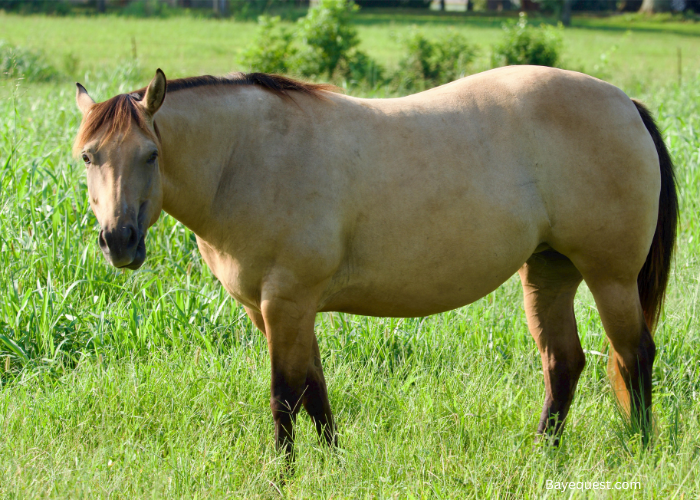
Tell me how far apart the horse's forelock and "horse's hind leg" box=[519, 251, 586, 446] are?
202 centimetres

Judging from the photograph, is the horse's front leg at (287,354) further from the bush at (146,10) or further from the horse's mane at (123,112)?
the bush at (146,10)

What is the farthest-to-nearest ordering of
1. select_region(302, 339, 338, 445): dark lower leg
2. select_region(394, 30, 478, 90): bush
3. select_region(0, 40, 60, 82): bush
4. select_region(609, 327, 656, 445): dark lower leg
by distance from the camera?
select_region(394, 30, 478, 90): bush
select_region(0, 40, 60, 82): bush
select_region(609, 327, 656, 445): dark lower leg
select_region(302, 339, 338, 445): dark lower leg

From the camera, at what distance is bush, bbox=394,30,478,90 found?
1409 cm

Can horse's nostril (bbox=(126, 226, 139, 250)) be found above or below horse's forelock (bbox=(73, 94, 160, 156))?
below

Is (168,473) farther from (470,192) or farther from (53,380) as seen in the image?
(470,192)

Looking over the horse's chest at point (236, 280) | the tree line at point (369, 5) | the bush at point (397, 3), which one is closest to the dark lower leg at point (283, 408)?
the horse's chest at point (236, 280)

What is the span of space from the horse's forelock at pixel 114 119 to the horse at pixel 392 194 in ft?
0.05

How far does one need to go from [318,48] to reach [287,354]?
39.9ft

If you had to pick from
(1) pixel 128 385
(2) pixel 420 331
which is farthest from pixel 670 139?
(1) pixel 128 385

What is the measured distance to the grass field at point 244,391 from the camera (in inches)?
102

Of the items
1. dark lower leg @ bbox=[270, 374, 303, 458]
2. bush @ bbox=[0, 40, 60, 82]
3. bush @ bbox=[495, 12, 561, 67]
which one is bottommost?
dark lower leg @ bbox=[270, 374, 303, 458]

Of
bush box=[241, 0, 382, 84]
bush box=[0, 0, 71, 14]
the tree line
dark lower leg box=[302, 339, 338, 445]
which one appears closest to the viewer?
dark lower leg box=[302, 339, 338, 445]

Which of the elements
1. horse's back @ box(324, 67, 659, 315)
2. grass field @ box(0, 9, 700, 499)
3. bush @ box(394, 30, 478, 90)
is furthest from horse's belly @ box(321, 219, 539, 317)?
bush @ box(394, 30, 478, 90)

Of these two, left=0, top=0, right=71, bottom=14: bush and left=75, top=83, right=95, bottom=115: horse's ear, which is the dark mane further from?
left=0, top=0, right=71, bottom=14: bush
